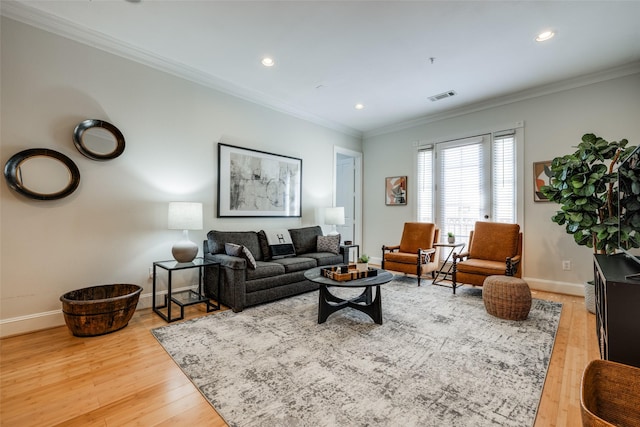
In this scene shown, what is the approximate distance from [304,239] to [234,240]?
3.96ft

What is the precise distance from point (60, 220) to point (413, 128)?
18.0 feet

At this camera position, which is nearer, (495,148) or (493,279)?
(493,279)

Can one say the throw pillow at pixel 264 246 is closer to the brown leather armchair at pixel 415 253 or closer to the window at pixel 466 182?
the brown leather armchair at pixel 415 253

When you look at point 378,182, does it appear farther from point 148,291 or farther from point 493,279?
point 148,291

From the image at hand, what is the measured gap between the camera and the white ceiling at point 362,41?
252 cm

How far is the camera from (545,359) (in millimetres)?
2135

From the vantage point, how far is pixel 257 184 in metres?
4.37

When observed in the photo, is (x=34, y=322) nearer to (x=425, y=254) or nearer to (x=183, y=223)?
(x=183, y=223)

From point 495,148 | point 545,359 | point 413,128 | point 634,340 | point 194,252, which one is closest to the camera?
point 634,340

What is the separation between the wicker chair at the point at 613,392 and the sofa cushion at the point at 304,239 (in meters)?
3.54

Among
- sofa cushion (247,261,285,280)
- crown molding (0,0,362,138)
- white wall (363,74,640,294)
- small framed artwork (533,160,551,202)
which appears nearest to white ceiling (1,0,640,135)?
crown molding (0,0,362,138)

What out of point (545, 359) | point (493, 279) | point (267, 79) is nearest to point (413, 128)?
point (267, 79)

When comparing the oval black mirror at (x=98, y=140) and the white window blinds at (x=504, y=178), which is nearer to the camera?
the oval black mirror at (x=98, y=140)

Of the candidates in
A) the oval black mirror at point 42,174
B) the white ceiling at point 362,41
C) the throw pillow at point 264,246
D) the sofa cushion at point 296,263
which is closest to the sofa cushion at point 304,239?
the sofa cushion at point 296,263
